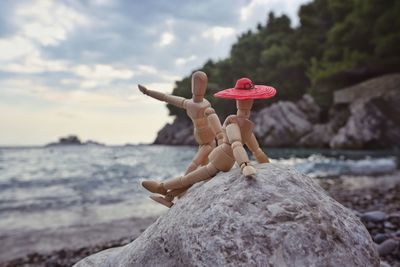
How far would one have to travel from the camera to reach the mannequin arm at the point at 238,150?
116 inches

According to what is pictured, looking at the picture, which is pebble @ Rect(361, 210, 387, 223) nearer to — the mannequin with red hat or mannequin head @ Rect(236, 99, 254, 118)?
the mannequin with red hat

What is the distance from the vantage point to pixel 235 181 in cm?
306

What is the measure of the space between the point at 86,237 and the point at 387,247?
609 cm

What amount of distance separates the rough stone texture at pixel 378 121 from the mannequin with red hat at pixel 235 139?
32399mm

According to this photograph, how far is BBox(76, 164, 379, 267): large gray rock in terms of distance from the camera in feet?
8.34

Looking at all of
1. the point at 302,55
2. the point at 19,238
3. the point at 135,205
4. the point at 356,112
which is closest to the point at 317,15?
the point at 302,55

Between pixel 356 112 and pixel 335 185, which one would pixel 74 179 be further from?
pixel 356 112

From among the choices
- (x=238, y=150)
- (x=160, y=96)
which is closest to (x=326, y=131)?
(x=160, y=96)

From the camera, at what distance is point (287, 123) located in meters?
41.3

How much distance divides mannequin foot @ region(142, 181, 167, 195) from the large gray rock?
492 mm

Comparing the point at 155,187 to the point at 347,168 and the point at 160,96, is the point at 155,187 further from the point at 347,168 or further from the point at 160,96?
the point at 347,168

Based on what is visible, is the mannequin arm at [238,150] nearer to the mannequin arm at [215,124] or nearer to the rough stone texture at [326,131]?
the mannequin arm at [215,124]

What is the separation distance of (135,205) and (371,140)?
27.3 meters

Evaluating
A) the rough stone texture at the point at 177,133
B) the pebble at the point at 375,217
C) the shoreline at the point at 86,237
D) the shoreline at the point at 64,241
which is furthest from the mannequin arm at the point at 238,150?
the rough stone texture at the point at 177,133
